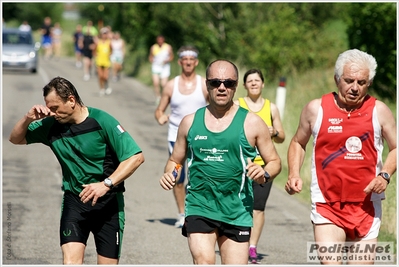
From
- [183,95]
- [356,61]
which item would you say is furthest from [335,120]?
[183,95]

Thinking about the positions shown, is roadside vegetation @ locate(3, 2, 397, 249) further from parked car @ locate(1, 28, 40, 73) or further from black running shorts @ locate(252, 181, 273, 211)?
black running shorts @ locate(252, 181, 273, 211)

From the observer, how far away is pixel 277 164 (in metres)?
6.33

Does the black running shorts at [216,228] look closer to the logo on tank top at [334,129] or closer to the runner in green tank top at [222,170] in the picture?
the runner in green tank top at [222,170]

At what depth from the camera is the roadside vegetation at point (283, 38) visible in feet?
Answer: 67.2

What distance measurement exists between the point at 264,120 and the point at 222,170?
2.86 m

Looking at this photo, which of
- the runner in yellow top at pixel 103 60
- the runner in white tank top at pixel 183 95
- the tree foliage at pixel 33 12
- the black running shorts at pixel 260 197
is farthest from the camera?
the tree foliage at pixel 33 12

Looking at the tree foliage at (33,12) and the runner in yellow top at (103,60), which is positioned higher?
the tree foliage at (33,12)

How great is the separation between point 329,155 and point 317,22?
29.4 meters

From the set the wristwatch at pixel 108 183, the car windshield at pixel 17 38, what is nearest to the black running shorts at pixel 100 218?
the wristwatch at pixel 108 183

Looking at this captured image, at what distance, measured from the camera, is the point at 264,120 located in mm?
8984

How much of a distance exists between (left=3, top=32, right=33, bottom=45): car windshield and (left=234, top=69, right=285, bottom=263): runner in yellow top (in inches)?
1110

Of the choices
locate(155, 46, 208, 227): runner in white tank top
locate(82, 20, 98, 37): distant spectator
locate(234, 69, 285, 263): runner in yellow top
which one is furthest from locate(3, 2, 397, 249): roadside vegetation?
locate(234, 69, 285, 263): runner in yellow top

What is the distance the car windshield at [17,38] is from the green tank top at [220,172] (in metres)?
30.8

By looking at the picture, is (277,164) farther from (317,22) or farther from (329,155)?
(317,22)
